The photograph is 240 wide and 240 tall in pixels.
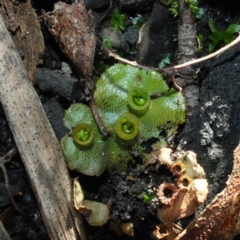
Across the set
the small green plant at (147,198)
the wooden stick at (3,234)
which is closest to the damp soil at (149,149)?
the small green plant at (147,198)

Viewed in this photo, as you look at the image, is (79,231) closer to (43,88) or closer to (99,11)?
(43,88)

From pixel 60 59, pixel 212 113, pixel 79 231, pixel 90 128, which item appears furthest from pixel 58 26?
pixel 79 231

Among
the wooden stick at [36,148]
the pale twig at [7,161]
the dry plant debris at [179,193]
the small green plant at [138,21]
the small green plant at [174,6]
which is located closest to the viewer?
the dry plant debris at [179,193]

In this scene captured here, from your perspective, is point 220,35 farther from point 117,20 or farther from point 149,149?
point 149,149

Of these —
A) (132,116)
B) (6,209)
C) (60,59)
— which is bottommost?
(6,209)

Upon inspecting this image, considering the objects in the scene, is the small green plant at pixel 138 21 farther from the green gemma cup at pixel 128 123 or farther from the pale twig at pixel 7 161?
the pale twig at pixel 7 161

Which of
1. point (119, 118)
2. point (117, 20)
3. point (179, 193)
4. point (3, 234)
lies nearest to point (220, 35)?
point (117, 20)
